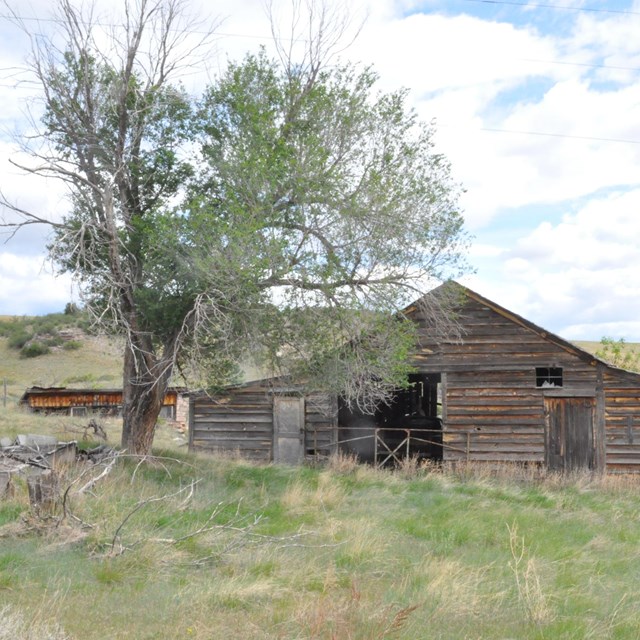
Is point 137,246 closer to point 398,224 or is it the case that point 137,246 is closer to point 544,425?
point 398,224

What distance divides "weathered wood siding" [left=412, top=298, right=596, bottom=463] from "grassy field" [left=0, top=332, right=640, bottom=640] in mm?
7080

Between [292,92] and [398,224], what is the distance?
3.49m

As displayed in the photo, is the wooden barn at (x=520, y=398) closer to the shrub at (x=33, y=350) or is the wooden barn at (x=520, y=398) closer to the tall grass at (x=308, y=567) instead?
the tall grass at (x=308, y=567)

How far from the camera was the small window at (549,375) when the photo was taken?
73.4 feet

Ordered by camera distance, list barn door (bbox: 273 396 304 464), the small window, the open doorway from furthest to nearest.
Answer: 1. the open doorway
2. barn door (bbox: 273 396 304 464)
3. the small window

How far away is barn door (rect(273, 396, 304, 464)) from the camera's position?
74.5 ft

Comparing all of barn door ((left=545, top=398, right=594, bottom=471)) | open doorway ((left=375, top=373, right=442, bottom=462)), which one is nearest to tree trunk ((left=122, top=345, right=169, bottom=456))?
open doorway ((left=375, top=373, right=442, bottom=462))

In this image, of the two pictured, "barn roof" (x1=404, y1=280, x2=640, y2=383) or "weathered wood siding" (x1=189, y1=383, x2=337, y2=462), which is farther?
"weathered wood siding" (x1=189, y1=383, x2=337, y2=462)

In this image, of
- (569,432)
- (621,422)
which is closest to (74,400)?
(569,432)

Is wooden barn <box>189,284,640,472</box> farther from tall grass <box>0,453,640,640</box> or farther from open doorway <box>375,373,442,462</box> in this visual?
tall grass <box>0,453,640,640</box>

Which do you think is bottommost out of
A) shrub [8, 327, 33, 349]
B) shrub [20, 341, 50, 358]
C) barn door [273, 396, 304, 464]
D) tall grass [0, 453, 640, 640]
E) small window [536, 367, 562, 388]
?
tall grass [0, 453, 640, 640]

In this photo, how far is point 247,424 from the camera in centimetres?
2338

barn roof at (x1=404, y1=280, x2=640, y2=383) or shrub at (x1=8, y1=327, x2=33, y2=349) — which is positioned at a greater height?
shrub at (x1=8, y1=327, x2=33, y2=349)

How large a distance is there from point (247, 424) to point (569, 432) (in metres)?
9.40
